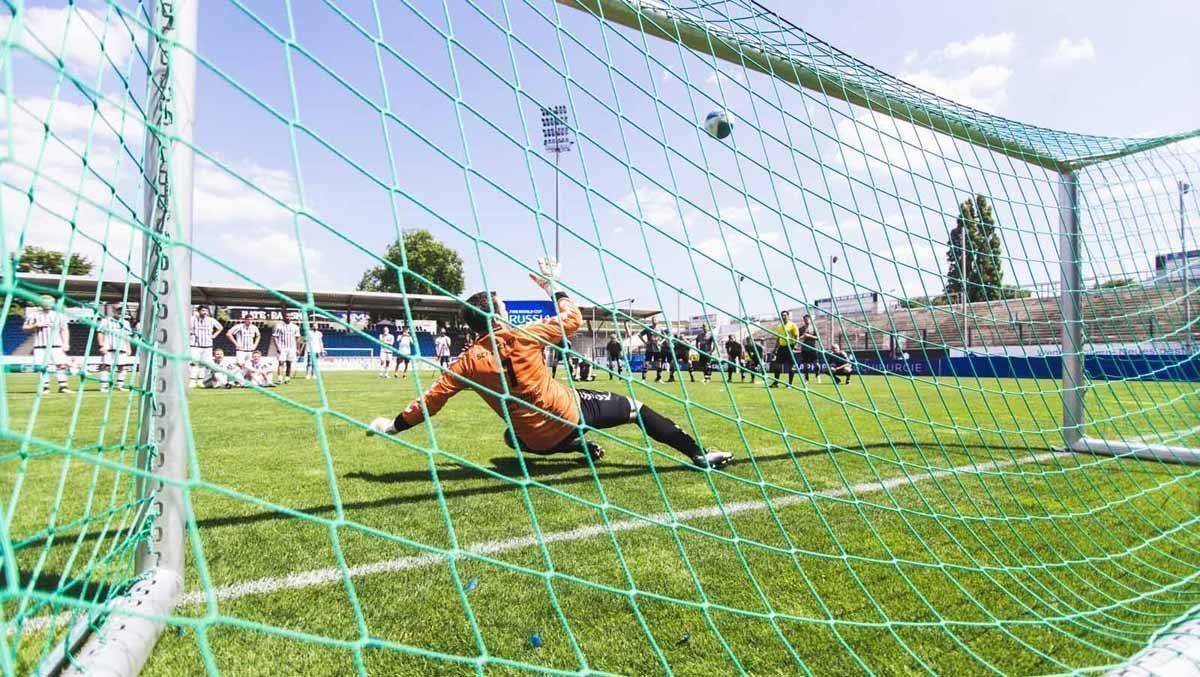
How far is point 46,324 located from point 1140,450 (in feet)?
32.7

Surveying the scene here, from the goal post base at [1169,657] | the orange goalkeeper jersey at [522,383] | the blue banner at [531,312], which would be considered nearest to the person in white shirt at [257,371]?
the blue banner at [531,312]

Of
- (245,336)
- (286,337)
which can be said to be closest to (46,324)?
(245,336)

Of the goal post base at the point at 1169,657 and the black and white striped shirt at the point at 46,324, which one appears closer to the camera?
the goal post base at the point at 1169,657

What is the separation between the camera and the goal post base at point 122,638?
151 cm

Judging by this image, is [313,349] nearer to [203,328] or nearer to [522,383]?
[522,383]

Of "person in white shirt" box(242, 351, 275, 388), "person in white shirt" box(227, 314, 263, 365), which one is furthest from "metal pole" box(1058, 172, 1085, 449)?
"person in white shirt" box(227, 314, 263, 365)

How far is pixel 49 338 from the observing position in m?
1.85

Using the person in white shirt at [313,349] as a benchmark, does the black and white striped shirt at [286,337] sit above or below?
above

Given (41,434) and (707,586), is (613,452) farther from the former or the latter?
(41,434)

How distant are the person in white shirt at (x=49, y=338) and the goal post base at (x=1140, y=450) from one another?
5.48 m

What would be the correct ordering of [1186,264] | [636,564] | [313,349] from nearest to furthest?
[313,349] < [636,564] < [1186,264]

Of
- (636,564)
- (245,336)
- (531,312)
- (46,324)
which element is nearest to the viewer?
(636,564)

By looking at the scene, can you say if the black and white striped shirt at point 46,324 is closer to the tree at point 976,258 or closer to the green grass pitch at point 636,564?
the green grass pitch at point 636,564

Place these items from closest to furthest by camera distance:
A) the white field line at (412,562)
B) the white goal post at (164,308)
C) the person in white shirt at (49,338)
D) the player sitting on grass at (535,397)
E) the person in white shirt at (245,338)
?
the person in white shirt at (49,338) → the white goal post at (164,308) → the white field line at (412,562) → the player sitting on grass at (535,397) → the person in white shirt at (245,338)
